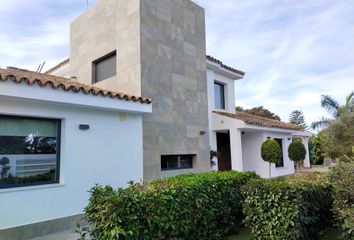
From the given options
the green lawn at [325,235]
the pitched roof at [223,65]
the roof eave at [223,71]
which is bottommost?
the green lawn at [325,235]

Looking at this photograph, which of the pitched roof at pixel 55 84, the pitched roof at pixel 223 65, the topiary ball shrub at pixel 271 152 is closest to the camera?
the pitched roof at pixel 55 84

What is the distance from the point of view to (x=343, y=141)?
2258 centimetres

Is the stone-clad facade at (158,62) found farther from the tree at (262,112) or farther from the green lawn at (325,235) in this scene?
the tree at (262,112)

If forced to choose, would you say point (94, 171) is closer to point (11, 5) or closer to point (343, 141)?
point (11, 5)

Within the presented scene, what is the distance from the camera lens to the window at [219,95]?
18.0 metres

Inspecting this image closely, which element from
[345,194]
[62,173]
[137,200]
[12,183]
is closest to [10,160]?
[12,183]

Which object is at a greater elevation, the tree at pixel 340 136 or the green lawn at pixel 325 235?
the tree at pixel 340 136

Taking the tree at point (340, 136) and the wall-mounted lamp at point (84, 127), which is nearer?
the wall-mounted lamp at point (84, 127)

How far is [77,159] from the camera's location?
27.3 feet

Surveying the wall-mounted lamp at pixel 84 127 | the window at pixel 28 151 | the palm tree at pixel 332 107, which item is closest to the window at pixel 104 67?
the wall-mounted lamp at pixel 84 127

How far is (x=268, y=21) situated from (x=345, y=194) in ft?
37.2

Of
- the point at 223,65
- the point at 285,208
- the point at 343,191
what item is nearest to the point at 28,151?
the point at 285,208

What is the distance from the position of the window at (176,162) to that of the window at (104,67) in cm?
486

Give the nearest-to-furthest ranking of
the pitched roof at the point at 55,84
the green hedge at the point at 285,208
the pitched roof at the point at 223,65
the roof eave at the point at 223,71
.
Result: the green hedge at the point at 285,208 → the pitched roof at the point at 55,84 → the pitched roof at the point at 223,65 → the roof eave at the point at 223,71
